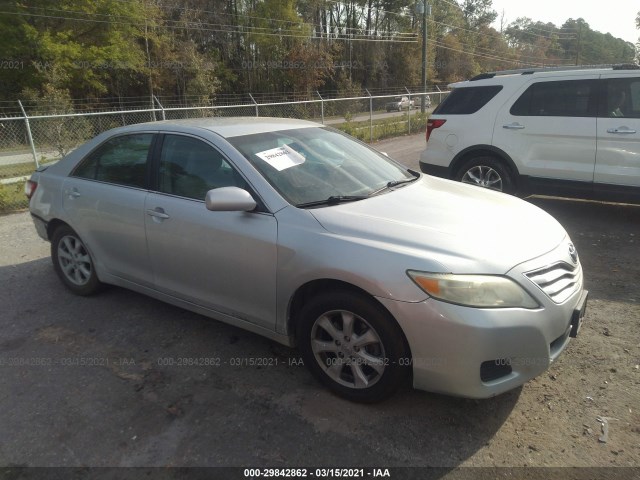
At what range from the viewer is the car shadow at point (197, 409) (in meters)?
2.40

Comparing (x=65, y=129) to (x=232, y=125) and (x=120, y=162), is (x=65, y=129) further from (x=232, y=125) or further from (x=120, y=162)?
(x=232, y=125)

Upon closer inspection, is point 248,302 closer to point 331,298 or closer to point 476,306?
point 331,298

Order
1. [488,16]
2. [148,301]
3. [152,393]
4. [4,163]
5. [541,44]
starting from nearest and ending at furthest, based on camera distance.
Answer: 1. [152,393]
2. [148,301]
3. [4,163]
4. [488,16]
5. [541,44]

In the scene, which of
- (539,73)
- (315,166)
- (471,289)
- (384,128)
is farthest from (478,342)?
(384,128)

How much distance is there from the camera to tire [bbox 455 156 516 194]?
6.38 m

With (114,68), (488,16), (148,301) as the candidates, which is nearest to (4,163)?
(148,301)

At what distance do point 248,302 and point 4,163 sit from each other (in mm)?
12602

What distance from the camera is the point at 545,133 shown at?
6.04 metres

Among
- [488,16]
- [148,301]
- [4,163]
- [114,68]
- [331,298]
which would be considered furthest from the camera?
[488,16]

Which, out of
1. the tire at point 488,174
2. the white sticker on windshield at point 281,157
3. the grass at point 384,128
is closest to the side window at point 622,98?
the tire at point 488,174

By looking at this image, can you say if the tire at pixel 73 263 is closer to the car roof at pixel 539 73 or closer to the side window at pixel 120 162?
the side window at pixel 120 162

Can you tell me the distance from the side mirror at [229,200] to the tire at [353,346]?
71cm

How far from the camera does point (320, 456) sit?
2365 mm

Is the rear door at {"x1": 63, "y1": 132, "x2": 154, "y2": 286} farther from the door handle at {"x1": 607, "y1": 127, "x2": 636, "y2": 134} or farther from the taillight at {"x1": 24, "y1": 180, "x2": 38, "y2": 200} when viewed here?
the door handle at {"x1": 607, "y1": 127, "x2": 636, "y2": 134}
